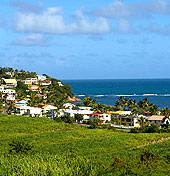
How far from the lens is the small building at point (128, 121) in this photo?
3096 inches

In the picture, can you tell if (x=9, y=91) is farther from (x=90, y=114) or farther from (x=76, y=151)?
(x=76, y=151)

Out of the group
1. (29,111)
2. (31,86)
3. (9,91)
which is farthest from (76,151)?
(31,86)

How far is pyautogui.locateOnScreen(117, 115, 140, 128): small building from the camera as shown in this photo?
258 ft

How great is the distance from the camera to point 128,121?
79.8 m

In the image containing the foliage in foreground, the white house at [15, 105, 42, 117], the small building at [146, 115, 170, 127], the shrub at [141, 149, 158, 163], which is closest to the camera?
the foliage in foreground

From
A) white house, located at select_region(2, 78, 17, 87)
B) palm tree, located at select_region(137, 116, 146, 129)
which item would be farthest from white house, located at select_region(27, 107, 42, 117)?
white house, located at select_region(2, 78, 17, 87)

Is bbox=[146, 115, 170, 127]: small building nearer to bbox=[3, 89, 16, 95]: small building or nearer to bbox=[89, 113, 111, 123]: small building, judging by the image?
bbox=[89, 113, 111, 123]: small building

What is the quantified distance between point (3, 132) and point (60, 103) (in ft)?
154

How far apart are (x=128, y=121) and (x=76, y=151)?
3995 cm

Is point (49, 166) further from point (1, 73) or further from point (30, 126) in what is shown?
point (1, 73)

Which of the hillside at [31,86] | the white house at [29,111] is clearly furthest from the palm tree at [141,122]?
the hillside at [31,86]

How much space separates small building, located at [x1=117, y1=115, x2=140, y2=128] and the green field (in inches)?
688

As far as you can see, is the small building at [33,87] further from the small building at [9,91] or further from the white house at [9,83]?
the small building at [9,91]

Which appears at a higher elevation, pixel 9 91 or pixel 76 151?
pixel 9 91
